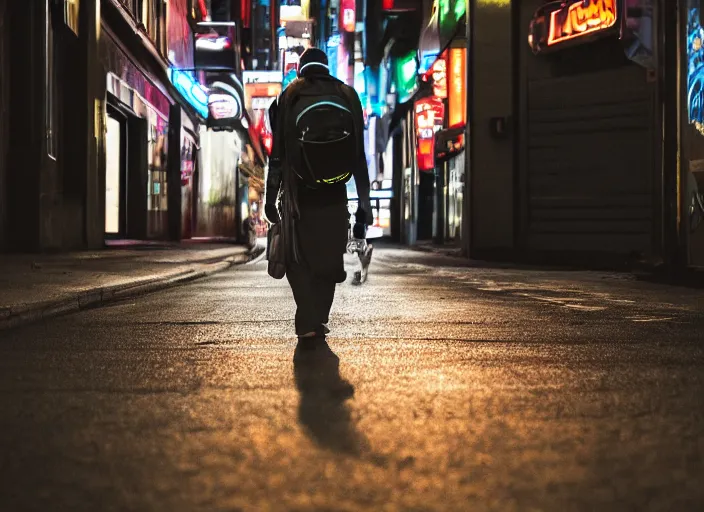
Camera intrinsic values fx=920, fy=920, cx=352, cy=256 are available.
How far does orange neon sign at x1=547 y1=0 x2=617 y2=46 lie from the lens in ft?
61.1

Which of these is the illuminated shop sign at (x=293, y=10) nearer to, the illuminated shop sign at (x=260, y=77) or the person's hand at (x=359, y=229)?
the illuminated shop sign at (x=260, y=77)

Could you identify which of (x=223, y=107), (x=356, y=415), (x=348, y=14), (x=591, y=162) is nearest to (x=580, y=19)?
(x=591, y=162)

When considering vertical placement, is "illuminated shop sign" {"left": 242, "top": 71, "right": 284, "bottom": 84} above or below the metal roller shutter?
above

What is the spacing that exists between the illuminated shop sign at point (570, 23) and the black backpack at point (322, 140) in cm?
1345

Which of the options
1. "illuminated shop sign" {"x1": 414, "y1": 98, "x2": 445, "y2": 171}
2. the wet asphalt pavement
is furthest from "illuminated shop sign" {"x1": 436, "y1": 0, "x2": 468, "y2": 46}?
the wet asphalt pavement

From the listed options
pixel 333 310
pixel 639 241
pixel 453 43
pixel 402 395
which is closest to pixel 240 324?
pixel 333 310

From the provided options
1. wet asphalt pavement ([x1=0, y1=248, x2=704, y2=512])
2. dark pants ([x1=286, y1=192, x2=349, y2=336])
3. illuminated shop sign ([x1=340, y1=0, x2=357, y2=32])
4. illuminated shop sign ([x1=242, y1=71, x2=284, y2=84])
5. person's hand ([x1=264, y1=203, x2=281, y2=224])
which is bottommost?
wet asphalt pavement ([x1=0, y1=248, x2=704, y2=512])

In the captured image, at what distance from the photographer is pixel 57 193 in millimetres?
18062

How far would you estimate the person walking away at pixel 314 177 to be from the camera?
19.2ft

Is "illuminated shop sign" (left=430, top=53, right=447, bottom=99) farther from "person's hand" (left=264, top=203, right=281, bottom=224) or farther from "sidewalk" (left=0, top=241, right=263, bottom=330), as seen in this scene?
"person's hand" (left=264, top=203, right=281, bottom=224)

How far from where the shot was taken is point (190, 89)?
30.8 metres

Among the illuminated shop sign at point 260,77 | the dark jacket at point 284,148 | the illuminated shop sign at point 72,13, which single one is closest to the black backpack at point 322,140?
the dark jacket at point 284,148

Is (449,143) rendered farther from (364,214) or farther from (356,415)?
(356,415)

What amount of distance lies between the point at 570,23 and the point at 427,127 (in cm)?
1773
